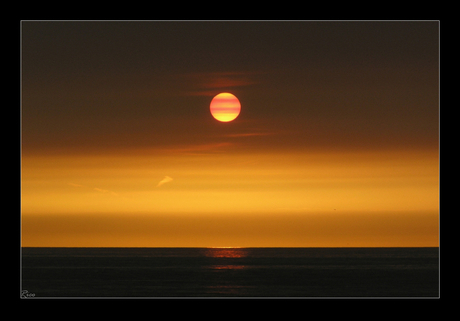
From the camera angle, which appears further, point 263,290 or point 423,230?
point 263,290

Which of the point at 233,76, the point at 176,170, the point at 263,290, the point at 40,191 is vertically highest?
the point at 233,76

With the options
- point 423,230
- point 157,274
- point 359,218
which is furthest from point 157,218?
point 423,230

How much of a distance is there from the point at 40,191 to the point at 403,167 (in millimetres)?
12640

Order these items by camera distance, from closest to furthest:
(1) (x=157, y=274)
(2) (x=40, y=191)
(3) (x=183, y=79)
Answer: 1. (2) (x=40, y=191)
2. (3) (x=183, y=79)
3. (1) (x=157, y=274)

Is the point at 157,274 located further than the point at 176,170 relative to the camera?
Yes

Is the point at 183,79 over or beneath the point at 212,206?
over

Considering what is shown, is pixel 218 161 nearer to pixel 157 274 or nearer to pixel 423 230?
pixel 423 230

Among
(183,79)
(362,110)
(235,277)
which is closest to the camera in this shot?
(183,79)

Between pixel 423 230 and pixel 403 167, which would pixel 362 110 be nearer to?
pixel 403 167

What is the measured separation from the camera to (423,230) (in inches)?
822

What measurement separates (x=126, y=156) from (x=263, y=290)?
1292cm

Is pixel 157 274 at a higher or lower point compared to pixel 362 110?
lower

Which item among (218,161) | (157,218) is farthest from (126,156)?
(157,218)

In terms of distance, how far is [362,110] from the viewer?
2211 cm
